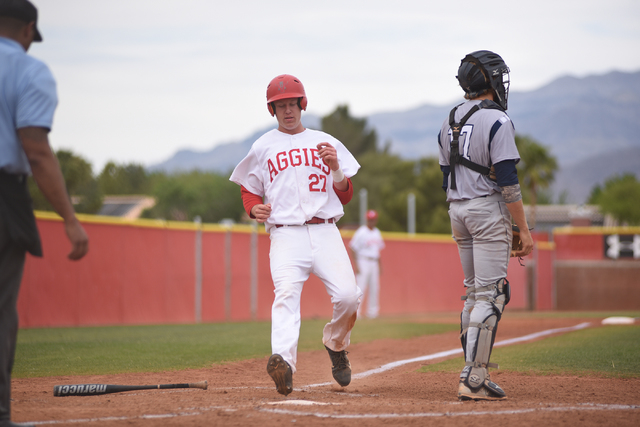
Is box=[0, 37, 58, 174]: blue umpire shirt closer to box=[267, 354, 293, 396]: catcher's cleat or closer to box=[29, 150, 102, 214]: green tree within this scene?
box=[267, 354, 293, 396]: catcher's cleat

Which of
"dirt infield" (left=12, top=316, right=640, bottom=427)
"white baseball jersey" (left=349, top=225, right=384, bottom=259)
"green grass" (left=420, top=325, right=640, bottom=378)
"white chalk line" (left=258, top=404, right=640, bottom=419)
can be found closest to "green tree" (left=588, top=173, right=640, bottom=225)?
"white baseball jersey" (left=349, top=225, right=384, bottom=259)

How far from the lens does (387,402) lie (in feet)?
15.5

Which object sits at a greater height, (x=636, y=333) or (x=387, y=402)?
(x=387, y=402)

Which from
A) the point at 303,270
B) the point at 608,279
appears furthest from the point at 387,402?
the point at 608,279

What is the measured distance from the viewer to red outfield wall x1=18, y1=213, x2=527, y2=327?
13.7 metres

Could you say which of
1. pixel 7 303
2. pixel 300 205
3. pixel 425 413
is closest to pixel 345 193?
pixel 300 205

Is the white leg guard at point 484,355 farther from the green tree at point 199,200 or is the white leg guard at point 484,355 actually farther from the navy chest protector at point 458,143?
the green tree at point 199,200

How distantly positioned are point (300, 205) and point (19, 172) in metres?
2.29

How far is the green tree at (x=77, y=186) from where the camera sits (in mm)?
37531

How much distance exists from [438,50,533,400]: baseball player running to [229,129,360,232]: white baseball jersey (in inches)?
34.3

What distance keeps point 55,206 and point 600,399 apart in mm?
3701

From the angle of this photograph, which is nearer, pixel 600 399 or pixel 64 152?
pixel 600 399

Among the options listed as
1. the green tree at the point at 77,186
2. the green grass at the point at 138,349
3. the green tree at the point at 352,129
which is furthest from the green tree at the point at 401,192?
the green grass at the point at 138,349

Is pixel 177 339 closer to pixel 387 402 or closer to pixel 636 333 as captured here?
pixel 387 402
